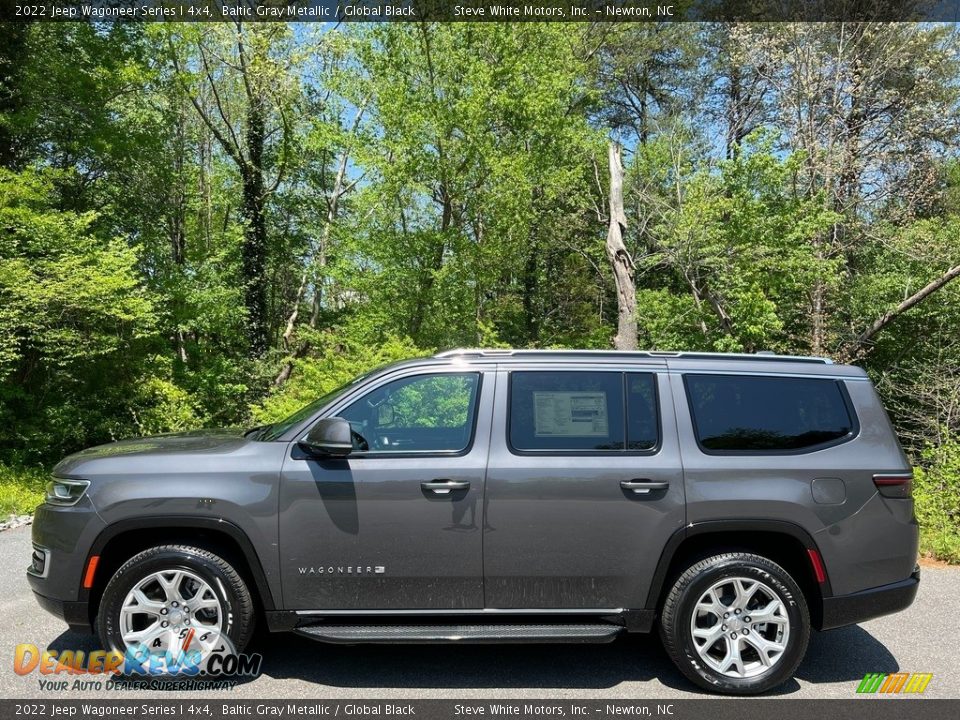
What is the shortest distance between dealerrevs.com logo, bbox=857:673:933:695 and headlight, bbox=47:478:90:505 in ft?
15.2

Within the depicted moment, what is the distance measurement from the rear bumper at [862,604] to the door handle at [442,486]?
219 centimetres

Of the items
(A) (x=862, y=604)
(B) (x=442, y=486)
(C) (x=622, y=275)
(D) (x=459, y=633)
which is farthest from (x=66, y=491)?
(C) (x=622, y=275)

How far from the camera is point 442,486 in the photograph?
404 centimetres

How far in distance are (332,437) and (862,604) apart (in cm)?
317

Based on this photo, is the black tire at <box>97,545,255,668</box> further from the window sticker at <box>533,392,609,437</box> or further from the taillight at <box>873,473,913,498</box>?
the taillight at <box>873,473,913,498</box>

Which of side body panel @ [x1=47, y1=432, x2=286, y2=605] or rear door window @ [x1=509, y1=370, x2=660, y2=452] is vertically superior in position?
rear door window @ [x1=509, y1=370, x2=660, y2=452]

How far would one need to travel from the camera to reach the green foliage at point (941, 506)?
712cm

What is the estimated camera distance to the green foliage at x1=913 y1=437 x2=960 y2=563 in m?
7.12

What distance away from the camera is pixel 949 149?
1848 centimetres

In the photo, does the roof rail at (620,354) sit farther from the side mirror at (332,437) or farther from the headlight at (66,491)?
the headlight at (66,491)

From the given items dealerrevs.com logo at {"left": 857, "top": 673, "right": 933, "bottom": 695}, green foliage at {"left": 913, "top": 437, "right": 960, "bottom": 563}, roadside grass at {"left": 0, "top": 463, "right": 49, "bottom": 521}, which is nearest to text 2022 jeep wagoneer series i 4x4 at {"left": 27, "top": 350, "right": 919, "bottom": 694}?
dealerrevs.com logo at {"left": 857, "top": 673, "right": 933, "bottom": 695}

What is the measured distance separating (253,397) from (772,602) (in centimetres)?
2018

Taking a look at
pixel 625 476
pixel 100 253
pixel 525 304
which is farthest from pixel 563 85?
pixel 625 476

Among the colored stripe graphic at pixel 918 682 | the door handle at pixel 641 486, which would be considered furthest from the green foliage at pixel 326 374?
the colored stripe graphic at pixel 918 682
